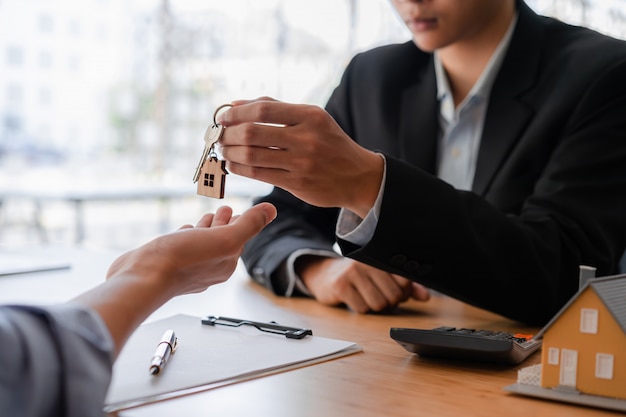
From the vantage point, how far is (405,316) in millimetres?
1280

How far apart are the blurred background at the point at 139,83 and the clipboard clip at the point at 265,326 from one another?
376 centimetres

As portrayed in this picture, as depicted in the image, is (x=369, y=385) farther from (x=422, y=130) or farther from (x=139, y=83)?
(x=139, y=83)

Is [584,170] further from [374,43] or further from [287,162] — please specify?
[374,43]

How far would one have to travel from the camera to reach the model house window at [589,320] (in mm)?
772

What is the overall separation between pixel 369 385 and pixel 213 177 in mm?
403

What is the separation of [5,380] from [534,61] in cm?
135

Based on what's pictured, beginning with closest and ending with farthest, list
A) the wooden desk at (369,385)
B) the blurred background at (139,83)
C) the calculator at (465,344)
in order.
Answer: the wooden desk at (369,385)
the calculator at (465,344)
the blurred background at (139,83)

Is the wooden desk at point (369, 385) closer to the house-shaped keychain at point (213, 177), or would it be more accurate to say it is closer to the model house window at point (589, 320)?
the model house window at point (589, 320)

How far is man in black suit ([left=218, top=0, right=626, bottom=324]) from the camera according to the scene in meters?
1.06

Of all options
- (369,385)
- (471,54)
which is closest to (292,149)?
(369,385)

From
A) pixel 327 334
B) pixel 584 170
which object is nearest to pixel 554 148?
pixel 584 170

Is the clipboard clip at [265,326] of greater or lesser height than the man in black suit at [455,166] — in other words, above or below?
below

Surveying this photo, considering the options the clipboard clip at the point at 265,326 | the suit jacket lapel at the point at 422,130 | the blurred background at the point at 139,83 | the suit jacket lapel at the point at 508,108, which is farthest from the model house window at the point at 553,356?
the blurred background at the point at 139,83

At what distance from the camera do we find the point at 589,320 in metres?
0.78
